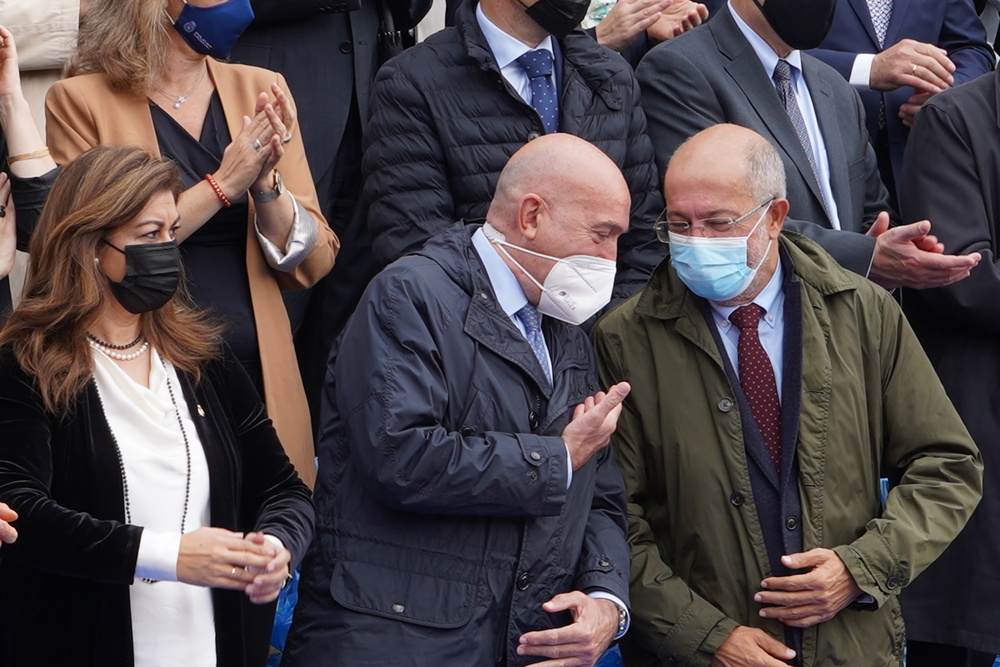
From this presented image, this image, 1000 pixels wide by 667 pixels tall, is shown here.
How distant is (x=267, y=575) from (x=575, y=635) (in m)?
0.81

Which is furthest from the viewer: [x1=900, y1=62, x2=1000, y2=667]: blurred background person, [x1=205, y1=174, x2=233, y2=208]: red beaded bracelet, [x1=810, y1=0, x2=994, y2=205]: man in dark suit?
[x1=810, y1=0, x2=994, y2=205]: man in dark suit

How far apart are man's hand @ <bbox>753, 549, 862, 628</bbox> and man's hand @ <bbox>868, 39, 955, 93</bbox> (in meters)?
2.31

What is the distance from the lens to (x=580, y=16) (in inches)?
204

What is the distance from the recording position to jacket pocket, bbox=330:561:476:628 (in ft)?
12.7

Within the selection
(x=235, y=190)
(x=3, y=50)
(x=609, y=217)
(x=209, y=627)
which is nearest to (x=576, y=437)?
(x=609, y=217)

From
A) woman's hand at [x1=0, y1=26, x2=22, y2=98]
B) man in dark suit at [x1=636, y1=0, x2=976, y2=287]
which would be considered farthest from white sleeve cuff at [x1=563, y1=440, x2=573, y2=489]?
woman's hand at [x1=0, y1=26, x2=22, y2=98]

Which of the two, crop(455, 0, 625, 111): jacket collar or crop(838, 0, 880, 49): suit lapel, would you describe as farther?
crop(838, 0, 880, 49): suit lapel

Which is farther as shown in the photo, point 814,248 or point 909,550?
point 814,248

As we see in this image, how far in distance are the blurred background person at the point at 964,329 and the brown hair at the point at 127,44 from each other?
102 inches

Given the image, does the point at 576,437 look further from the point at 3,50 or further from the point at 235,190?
the point at 3,50

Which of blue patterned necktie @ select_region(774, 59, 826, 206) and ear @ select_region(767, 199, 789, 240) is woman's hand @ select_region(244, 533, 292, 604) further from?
blue patterned necktie @ select_region(774, 59, 826, 206)

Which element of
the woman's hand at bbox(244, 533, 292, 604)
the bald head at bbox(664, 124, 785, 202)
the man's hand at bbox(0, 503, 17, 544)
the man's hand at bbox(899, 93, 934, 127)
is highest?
the bald head at bbox(664, 124, 785, 202)

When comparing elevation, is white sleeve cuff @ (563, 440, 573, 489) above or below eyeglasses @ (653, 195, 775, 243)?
below

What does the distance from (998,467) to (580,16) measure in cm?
205
